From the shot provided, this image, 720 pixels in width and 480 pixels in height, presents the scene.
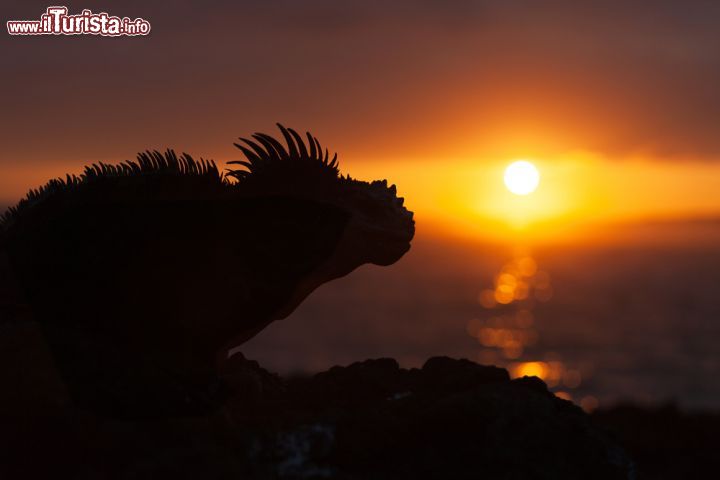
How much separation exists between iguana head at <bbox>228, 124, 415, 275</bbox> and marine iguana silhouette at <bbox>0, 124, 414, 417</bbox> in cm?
1

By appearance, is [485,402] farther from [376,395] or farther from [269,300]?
[269,300]

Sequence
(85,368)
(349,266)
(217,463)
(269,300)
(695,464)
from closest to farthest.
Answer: (217,463) < (85,368) < (269,300) < (349,266) < (695,464)

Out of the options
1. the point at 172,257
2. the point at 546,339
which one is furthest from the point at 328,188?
the point at 546,339

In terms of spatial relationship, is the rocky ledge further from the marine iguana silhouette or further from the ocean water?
the ocean water

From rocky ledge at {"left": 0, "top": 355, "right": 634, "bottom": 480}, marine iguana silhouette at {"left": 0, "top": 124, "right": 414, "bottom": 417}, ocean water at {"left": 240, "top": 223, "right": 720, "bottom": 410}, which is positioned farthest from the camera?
ocean water at {"left": 240, "top": 223, "right": 720, "bottom": 410}

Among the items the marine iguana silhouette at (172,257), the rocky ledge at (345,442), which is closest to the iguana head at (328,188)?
the marine iguana silhouette at (172,257)

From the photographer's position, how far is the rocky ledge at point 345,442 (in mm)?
7895

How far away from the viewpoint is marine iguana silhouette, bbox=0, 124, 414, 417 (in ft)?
28.9

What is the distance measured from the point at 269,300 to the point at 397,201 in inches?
79.7

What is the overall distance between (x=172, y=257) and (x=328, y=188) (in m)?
1.83

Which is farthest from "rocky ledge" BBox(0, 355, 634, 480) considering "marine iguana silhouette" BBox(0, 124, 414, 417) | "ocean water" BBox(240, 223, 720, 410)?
"ocean water" BBox(240, 223, 720, 410)

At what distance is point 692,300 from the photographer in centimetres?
18725

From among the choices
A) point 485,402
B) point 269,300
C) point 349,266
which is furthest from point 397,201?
point 485,402

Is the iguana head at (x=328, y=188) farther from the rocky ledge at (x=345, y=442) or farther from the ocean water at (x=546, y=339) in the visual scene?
the ocean water at (x=546, y=339)
